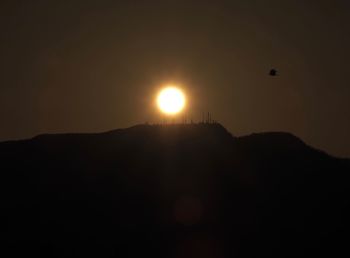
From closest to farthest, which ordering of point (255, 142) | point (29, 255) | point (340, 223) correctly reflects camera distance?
point (29, 255)
point (340, 223)
point (255, 142)

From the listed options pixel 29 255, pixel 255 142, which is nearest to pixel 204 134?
pixel 255 142

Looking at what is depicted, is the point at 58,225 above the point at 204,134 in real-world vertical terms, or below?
below

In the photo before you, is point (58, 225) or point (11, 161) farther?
point (11, 161)

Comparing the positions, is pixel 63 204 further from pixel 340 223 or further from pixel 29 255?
pixel 340 223

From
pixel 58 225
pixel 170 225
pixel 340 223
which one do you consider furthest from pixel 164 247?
pixel 340 223

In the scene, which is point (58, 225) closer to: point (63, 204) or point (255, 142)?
point (63, 204)

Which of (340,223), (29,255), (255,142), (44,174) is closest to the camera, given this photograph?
(29,255)
